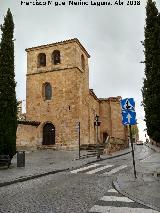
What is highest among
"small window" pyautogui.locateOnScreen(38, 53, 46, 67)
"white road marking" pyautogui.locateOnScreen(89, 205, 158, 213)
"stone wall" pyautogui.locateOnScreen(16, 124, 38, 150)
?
"small window" pyautogui.locateOnScreen(38, 53, 46, 67)

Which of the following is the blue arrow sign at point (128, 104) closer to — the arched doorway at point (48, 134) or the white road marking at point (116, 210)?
the white road marking at point (116, 210)

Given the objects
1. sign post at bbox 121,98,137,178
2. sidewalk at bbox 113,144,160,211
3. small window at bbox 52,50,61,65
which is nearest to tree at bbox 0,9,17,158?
sign post at bbox 121,98,137,178

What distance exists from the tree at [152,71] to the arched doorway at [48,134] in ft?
69.8

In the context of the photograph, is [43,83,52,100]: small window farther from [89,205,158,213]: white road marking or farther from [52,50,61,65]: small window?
[89,205,158,213]: white road marking

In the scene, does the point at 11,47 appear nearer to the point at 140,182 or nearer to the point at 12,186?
the point at 12,186

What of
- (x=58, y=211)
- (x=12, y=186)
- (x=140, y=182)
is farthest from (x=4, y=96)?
(x=58, y=211)

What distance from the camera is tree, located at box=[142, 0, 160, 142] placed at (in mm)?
12445

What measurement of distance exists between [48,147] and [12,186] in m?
24.0

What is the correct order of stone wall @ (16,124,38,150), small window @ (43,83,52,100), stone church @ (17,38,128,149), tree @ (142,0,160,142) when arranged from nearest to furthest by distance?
tree @ (142,0,160,142), stone wall @ (16,124,38,150), stone church @ (17,38,128,149), small window @ (43,83,52,100)

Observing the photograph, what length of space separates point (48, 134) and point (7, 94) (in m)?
17.8

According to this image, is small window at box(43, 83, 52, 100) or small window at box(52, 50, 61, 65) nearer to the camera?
small window at box(43, 83, 52, 100)

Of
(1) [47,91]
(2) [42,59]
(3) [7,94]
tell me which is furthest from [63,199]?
(2) [42,59]

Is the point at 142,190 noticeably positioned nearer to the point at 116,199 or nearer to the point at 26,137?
the point at 116,199

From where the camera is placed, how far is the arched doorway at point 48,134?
33622 mm
